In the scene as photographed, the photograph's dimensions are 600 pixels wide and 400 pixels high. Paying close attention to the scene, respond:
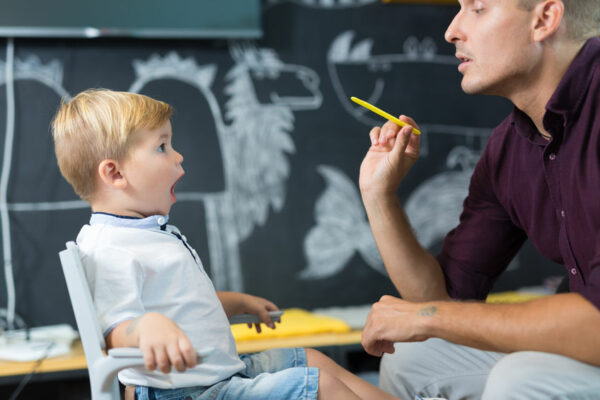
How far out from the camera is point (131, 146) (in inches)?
48.1

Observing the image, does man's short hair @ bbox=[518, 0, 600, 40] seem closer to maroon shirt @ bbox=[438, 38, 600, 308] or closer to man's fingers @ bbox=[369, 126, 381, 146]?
maroon shirt @ bbox=[438, 38, 600, 308]

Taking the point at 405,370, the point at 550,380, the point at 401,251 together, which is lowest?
the point at 405,370

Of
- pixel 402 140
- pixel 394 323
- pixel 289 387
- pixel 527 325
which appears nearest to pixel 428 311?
pixel 394 323

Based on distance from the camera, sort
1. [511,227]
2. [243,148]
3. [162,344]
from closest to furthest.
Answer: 1. [162,344]
2. [511,227]
3. [243,148]

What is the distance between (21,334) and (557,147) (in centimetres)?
181

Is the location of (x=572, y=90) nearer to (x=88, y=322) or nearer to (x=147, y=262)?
(x=147, y=262)

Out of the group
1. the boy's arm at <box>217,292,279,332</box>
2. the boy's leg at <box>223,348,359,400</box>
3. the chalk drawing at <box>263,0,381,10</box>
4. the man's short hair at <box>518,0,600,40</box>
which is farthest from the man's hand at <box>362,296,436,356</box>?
the chalk drawing at <box>263,0,381,10</box>

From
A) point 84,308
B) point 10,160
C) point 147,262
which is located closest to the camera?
point 84,308

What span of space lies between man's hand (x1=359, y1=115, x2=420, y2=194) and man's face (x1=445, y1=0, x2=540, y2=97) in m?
0.18

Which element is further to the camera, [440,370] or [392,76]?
[392,76]

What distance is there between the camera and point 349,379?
129cm

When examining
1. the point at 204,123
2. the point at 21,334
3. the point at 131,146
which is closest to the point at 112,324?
the point at 131,146

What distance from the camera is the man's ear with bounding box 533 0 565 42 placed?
1.37 metres

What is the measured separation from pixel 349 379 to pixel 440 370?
0.96 feet
